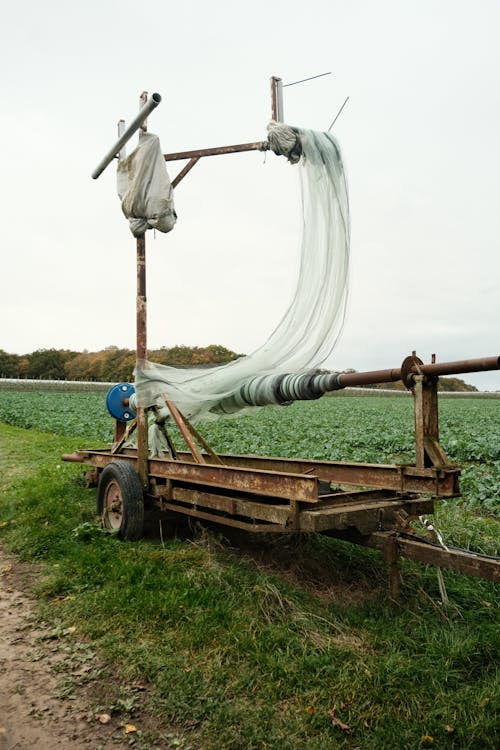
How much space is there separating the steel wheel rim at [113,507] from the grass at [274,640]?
0.25m

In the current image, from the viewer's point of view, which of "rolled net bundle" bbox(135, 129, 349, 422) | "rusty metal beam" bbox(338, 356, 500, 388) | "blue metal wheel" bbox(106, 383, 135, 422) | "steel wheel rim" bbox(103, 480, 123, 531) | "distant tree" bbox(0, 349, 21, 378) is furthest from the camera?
"distant tree" bbox(0, 349, 21, 378)

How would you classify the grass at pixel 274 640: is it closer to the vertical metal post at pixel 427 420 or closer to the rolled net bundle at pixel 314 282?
the vertical metal post at pixel 427 420

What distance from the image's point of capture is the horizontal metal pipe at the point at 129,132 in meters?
6.04

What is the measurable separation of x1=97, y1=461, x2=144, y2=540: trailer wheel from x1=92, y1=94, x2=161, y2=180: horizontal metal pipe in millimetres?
3755

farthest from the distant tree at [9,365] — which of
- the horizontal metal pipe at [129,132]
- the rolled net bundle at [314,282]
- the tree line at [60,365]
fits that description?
the rolled net bundle at [314,282]

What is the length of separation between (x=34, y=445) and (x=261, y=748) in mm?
13327

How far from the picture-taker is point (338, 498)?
5.02 m

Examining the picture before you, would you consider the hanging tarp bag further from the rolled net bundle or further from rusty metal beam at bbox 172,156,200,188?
the rolled net bundle

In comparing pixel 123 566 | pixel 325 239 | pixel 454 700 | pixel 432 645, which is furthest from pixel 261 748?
pixel 325 239

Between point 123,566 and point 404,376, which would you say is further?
point 123,566

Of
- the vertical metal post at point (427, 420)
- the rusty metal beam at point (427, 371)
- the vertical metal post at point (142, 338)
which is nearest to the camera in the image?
the rusty metal beam at point (427, 371)

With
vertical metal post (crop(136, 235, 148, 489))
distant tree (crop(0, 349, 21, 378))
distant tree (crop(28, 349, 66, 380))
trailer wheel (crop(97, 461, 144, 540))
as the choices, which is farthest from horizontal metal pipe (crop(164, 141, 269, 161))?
distant tree (crop(0, 349, 21, 378))

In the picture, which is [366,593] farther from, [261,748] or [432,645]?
[261,748]

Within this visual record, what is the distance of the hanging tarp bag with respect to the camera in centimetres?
663
